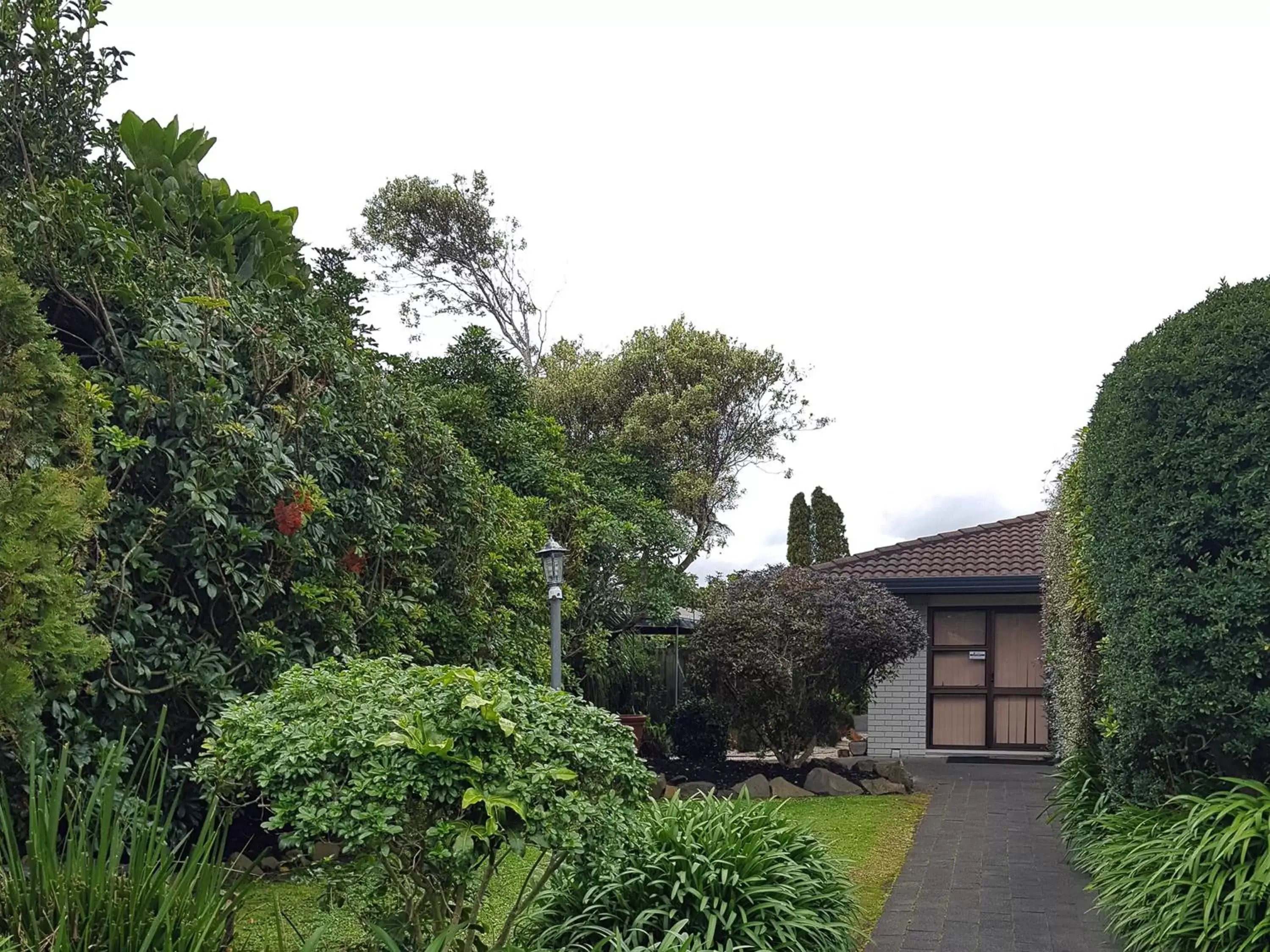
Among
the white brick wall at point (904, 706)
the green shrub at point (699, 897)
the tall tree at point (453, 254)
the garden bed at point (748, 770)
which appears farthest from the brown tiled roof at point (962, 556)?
the tall tree at point (453, 254)

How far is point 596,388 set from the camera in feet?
76.5

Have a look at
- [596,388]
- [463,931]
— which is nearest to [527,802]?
[463,931]

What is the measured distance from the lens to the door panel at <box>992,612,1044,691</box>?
1616 centimetres

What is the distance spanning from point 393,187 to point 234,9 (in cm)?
1981

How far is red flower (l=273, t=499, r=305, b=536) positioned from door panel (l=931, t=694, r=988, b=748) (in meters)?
11.9

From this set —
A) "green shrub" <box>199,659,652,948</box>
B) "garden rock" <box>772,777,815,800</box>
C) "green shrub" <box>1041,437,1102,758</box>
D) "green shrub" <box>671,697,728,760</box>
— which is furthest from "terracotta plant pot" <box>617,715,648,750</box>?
"green shrub" <box>199,659,652,948</box>

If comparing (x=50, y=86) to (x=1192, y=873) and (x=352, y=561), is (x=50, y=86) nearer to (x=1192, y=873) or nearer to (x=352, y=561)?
(x=352, y=561)

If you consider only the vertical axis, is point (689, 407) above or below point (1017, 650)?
above

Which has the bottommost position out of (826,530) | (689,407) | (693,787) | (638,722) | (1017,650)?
(693,787)

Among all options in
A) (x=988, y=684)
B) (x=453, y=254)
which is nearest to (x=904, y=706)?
(x=988, y=684)

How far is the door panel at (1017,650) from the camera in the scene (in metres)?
16.2

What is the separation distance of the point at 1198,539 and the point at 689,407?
16938mm

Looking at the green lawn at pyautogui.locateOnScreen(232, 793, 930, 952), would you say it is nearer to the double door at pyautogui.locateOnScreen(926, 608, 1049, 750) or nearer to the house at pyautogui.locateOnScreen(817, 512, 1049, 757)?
the house at pyautogui.locateOnScreen(817, 512, 1049, 757)

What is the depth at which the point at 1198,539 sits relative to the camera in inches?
245
